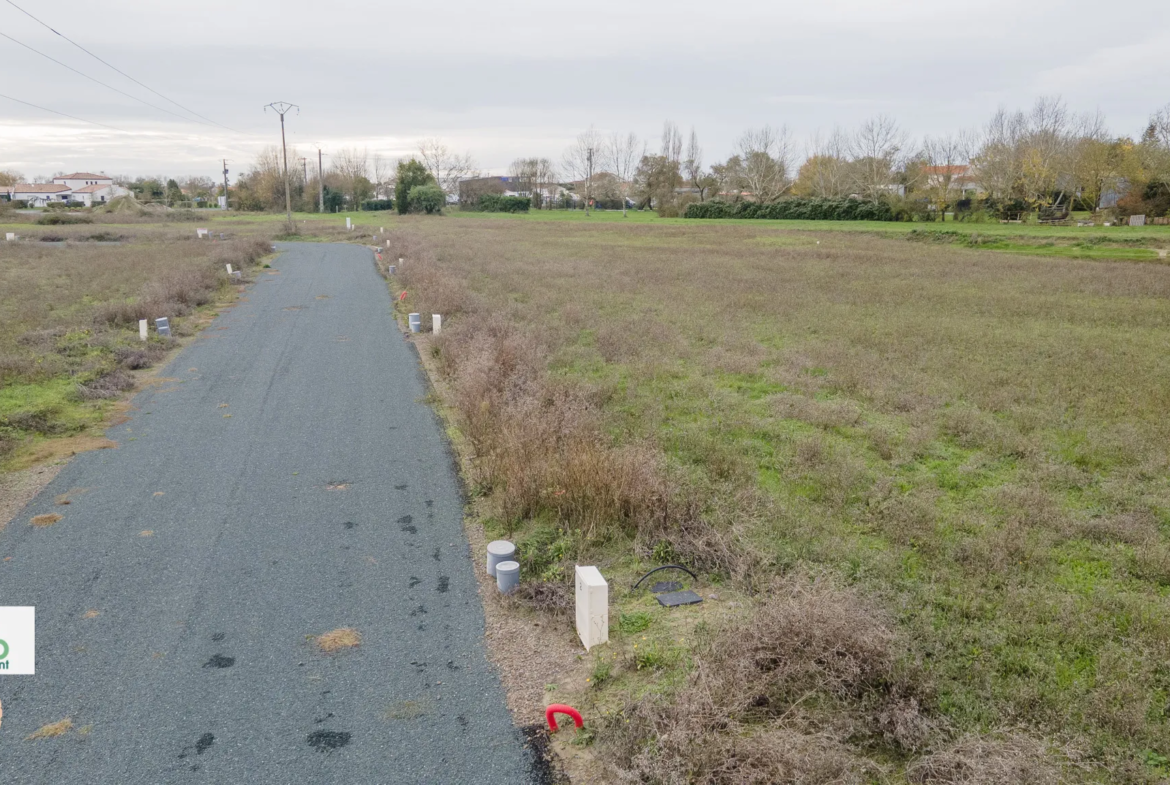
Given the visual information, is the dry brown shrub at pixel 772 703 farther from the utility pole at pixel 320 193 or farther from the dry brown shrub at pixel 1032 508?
the utility pole at pixel 320 193

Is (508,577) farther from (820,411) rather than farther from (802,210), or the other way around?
(802,210)

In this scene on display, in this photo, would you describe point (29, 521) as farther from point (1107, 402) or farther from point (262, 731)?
point (1107, 402)

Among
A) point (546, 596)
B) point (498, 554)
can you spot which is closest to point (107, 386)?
point (498, 554)

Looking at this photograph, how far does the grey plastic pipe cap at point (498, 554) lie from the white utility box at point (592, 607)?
3.27ft

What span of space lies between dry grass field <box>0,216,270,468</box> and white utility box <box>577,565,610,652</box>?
725 centimetres

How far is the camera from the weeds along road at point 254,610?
13.6ft

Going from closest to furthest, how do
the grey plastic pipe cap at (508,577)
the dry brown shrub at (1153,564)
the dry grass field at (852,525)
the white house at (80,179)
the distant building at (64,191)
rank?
the dry grass field at (852,525), the grey plastic pipe cap at (508,577), the dry brown shrub at (1153,564), the distant building at (64,191), the white house at (80,179)

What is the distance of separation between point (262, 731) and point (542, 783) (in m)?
1.67

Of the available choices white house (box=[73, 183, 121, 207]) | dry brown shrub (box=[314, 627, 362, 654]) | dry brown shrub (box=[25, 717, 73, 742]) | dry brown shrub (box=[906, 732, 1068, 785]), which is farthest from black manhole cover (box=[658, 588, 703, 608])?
white house (box=[73, 183, 121, 207])

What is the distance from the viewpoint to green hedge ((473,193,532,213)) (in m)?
92.5

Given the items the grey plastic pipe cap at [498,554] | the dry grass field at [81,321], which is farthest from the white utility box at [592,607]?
the dry grass field at [81,321]

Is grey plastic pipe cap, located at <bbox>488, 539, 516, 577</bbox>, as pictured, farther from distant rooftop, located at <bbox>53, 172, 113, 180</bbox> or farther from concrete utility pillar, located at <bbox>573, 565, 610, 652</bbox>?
distant rooftop, located at <bbox>53, 172, 113, 180</bbox>

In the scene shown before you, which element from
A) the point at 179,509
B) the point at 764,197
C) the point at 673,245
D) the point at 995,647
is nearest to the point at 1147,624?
the point at 995,647

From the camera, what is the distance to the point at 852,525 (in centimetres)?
692
